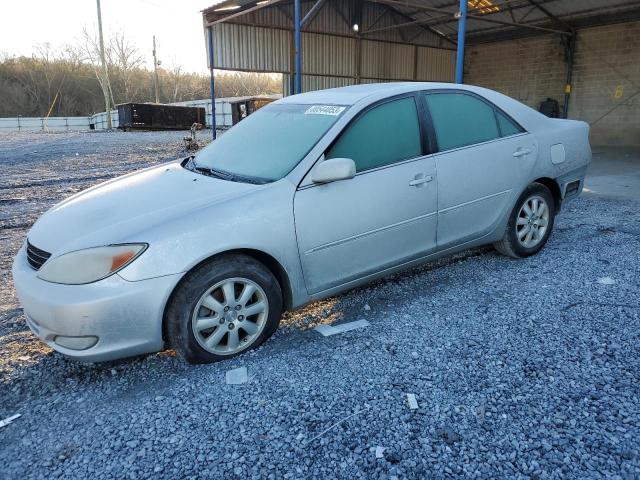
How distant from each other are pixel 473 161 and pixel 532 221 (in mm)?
1010

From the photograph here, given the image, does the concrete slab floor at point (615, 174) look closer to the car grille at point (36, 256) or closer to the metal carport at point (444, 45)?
the metal carport at point (444, 45)

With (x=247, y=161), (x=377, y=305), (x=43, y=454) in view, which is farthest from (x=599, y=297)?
(x=43, y=454)

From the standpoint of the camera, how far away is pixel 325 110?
11.2 feet

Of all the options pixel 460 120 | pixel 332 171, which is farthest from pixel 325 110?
pixel 460 120

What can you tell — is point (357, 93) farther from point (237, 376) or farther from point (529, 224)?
point (237, 376)

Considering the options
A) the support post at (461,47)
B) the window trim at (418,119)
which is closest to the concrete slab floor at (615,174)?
the support post at (461,47)

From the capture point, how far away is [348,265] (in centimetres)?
319

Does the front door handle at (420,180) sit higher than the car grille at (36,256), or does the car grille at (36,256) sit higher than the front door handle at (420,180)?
the front door handle at (420,180)

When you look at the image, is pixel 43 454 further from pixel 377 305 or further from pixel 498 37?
pixel 498 37

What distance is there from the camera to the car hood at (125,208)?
2625 millimetres

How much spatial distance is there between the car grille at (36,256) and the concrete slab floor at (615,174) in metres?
7.66

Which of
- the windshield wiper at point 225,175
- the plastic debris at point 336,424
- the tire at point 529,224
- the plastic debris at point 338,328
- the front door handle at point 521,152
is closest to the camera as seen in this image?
the plastic debris at point 336,424

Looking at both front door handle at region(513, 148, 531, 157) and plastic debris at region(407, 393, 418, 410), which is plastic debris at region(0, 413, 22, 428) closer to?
plastic debris at region(407, 393, 418, 410)

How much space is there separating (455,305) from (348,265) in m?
0.93
